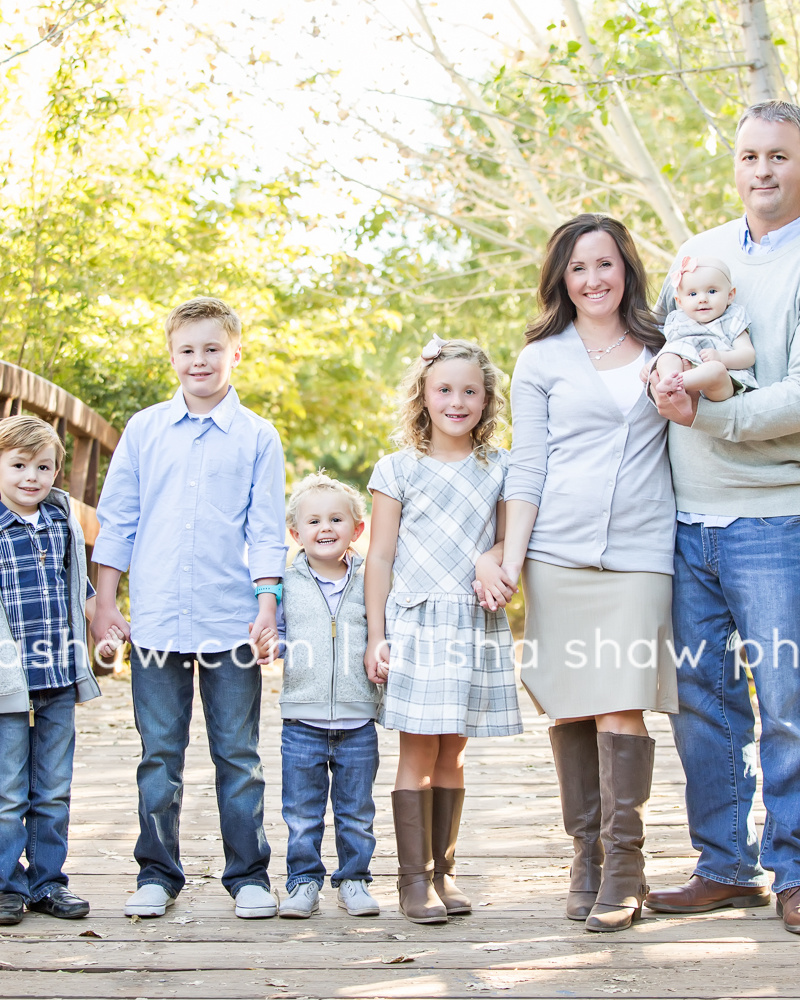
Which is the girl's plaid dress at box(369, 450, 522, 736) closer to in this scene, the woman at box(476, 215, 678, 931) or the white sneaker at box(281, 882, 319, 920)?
the woman at box(476, 215, 678, 931)

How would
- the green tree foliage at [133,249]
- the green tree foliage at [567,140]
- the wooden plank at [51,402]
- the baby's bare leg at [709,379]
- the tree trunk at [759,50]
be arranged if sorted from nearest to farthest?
the baby's bare leg at [709,379], the tree trunk at [759,50], the wooden plank at [51,402], the green tree foliage at [567,140], the green tree foliage at [133,249]

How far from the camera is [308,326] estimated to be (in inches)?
363

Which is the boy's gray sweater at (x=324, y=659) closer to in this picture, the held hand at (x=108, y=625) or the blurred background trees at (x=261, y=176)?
the held hand at (x=108, y=625)

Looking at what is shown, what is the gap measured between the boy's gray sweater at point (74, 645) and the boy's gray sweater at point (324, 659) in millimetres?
518

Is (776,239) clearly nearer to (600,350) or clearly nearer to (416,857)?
(600,350)

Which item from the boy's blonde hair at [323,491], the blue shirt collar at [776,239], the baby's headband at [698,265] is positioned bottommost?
the boy's blonde hair at [323,491]

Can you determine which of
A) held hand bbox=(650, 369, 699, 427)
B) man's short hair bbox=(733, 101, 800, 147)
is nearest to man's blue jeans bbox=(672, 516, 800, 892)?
held hand bbox=(650, 369, 699, 427)

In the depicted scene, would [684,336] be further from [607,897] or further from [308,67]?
[308,67]

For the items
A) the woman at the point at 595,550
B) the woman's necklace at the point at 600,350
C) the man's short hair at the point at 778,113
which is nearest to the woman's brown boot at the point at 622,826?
the woman at the point at 595,550

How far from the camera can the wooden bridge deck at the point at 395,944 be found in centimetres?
228

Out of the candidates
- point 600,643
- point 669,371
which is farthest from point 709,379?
point 600,643

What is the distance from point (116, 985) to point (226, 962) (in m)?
0.24

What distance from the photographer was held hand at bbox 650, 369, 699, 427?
8.57 feet

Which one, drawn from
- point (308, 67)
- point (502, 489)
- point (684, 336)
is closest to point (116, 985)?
point (502, 489)
